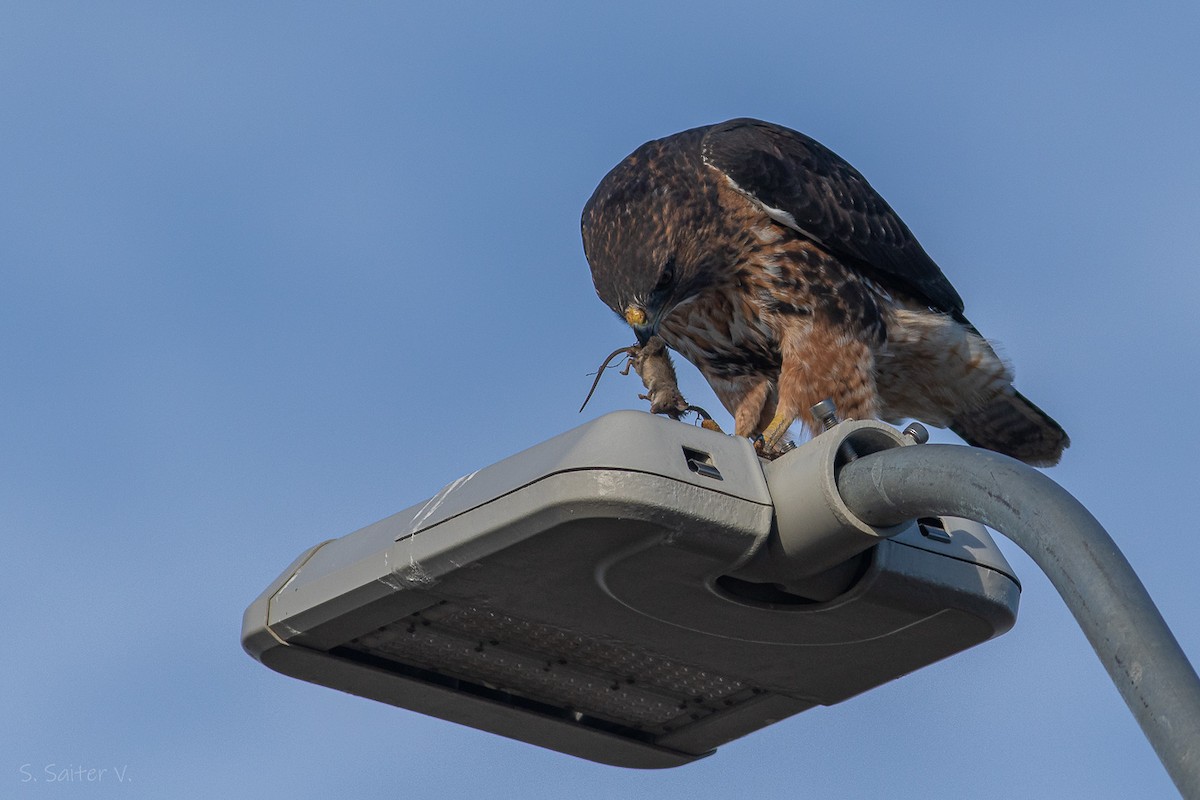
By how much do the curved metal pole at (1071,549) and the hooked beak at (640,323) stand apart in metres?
2.67

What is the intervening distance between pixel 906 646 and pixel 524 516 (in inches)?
38.5

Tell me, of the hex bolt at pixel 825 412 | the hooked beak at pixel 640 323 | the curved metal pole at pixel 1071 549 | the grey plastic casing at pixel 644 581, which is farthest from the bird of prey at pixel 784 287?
the curved metal pole at pixel 1071 549

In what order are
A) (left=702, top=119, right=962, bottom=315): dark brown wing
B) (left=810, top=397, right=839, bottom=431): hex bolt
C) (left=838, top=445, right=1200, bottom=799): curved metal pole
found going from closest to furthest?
1. (left=838, top=445, right=1200, bottom=799): curved metal pole
2. (left=810, top=397, right=839, bottom=431): hex bolt
3. (left=702, top=119, right=962, bottom=315): dark brown wing

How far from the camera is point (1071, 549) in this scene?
92.8 inches

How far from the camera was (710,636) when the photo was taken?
339cm

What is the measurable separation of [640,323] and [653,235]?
0.47 m

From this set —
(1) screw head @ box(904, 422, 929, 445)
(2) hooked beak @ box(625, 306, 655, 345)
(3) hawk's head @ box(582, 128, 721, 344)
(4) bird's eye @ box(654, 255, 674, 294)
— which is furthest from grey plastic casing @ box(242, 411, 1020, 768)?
(4) bird's eye @ box(654, 255, 674, 294)

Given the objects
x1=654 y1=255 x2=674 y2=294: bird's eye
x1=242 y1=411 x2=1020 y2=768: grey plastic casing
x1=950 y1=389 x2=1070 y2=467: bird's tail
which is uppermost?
x1=654 y1=255 x2=674 y2=294: bird's eye

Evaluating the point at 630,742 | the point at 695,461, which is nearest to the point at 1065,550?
the point at 695,461

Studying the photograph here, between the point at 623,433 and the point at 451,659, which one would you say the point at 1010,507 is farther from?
the point at 451,659

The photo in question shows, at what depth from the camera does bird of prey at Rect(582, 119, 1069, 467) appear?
19.9 ft

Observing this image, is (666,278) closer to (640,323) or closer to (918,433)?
(640,323)

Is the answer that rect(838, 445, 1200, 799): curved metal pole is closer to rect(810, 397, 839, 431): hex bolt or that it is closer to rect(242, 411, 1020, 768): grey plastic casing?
rect(242, 411, 1020, 768): grey plastic casing

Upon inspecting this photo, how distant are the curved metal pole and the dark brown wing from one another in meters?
3.43
